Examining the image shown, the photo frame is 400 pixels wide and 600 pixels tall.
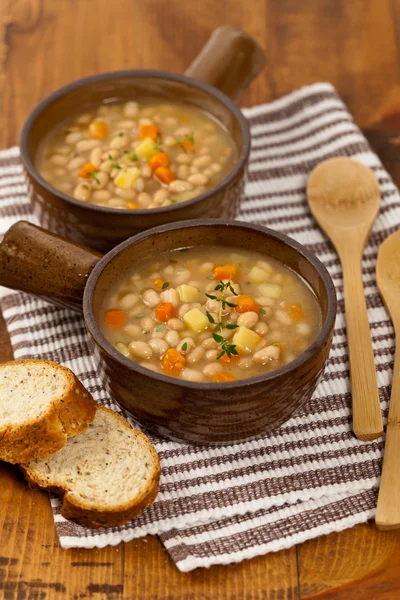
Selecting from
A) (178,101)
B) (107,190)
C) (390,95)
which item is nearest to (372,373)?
(107,190)

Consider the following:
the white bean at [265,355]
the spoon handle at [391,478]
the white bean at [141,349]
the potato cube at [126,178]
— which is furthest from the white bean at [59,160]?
the spoon handle at [391,478]

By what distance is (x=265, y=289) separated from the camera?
2920 millimetres

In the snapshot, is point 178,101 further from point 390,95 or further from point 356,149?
point 390,95

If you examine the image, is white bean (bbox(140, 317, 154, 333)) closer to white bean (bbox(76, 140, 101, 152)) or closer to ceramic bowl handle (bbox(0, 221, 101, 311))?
ceramic bowl handle (bbox(0, 221, 101, 311))

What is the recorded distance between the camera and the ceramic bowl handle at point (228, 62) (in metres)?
3.76

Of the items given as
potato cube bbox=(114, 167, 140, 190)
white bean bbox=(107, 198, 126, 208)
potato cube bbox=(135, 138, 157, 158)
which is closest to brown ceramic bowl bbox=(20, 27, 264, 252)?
white bean bbox=(107, 198, 126, 208)

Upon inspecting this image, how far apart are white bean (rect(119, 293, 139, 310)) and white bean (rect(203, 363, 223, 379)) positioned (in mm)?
351

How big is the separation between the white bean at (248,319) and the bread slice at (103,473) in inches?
17.4

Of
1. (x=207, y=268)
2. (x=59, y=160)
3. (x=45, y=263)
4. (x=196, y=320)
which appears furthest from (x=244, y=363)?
(x=59, y=160)

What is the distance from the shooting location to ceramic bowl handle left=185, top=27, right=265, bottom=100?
3764 millimetres

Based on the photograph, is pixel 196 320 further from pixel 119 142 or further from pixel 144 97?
pixel 144 97

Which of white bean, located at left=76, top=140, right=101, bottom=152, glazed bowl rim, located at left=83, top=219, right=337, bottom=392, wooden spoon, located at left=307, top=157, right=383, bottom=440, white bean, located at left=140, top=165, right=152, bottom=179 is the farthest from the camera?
white bean, located at left=76, top=140, right=101, bottom=152

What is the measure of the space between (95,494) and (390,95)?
8.25 feet

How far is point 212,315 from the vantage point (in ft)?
9.28
